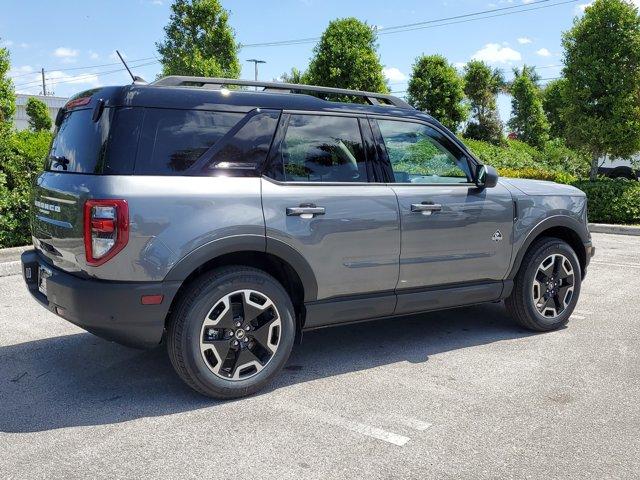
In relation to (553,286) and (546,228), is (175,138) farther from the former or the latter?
(553,286)

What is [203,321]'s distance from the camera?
3.58m

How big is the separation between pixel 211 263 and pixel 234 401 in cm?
85

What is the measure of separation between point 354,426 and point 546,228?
2.61 metres

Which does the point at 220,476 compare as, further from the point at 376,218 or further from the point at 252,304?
the point at 376,218

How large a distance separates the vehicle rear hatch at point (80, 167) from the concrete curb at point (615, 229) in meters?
11.0

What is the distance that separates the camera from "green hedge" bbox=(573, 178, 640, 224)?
12844 mm

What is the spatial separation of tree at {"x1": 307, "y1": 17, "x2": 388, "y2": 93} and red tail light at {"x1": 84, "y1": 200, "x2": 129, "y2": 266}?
14.1 m

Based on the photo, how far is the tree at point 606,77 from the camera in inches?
527

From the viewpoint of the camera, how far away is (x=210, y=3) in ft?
64.2

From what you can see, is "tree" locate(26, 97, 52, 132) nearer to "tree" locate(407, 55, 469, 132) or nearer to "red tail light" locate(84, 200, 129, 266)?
"tree" locate(407, 55, 469, 132)

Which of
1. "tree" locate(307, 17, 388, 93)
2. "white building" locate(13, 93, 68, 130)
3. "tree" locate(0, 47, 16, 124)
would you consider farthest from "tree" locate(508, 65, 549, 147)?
"white building" locate(13, 93, 68, 130)

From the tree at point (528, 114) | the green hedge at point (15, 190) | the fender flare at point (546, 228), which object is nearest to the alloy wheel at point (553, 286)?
the fender flare at point (546, 228)

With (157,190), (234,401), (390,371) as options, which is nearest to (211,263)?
(157,190)

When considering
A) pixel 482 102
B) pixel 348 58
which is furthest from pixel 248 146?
pixel 482 102
